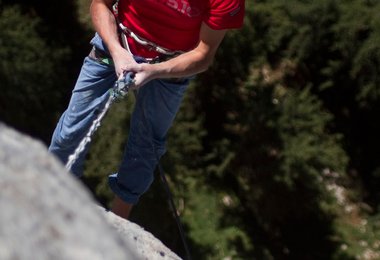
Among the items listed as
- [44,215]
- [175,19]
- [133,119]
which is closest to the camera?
[44,215]

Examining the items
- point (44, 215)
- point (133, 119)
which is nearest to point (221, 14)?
point (133, 119)

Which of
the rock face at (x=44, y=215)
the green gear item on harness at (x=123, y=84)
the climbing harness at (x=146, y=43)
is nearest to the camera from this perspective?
the rock face at (x=44, y=215)

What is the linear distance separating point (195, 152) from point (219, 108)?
43 centimetres

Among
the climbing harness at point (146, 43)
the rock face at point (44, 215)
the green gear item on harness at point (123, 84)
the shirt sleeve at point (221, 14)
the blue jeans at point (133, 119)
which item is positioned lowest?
the blue jeans at point (133, 119)

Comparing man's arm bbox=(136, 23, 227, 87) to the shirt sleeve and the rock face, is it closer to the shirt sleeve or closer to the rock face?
the shirt sleeve

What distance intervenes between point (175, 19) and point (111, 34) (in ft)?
0.69

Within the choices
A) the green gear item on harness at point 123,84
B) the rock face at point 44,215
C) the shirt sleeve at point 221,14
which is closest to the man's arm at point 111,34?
the green gear item on harness at point 123,84

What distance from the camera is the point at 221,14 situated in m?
2.34

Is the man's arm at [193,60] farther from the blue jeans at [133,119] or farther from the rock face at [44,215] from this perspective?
the rock face at [44,215]

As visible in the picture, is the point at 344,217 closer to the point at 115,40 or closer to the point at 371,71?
the point at 371,71

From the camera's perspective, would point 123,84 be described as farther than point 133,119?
No

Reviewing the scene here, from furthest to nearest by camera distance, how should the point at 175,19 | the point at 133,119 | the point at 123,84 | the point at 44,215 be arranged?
the point at 133,119, the point at 175,19, the point at 123,84, the point at 44,215

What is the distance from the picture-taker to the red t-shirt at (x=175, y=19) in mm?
2354

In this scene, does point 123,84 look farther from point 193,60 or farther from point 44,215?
point 44,215
